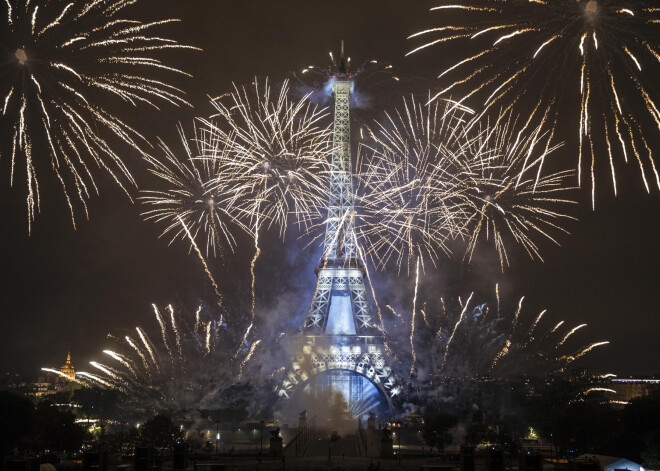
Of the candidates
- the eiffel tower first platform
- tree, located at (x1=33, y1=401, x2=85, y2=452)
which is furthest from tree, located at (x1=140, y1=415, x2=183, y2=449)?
the eiffel tower first platform

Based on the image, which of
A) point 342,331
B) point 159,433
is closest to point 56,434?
point 159,433

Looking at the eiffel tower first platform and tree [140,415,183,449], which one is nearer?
tree [140,415,183,449]

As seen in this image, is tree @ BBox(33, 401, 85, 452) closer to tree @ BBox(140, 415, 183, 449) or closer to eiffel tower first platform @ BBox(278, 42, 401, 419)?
tree @ BBox(140, 415, 183, 449)

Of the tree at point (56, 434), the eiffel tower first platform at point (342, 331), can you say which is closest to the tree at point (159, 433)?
the tree at point (56, 434)

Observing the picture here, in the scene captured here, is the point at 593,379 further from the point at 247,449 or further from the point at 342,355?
the point at 247,449

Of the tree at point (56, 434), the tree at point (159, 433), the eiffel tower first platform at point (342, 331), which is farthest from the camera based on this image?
Result: the eiffel tower first platform at point (342, 331)

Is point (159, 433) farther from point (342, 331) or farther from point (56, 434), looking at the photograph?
point (342, 331)

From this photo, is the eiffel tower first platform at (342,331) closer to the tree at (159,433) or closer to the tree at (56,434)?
the tree at (159,433)

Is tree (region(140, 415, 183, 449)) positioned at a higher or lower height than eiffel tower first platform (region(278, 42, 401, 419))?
lower
